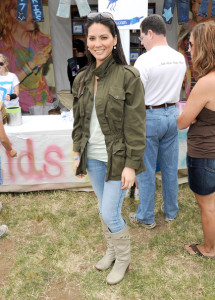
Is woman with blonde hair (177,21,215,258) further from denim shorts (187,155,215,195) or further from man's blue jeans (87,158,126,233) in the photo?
man's blue jeans (87,158,126,233)

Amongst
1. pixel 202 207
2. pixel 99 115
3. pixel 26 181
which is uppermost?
pixel 99 115

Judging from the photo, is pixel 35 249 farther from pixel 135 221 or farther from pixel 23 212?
pixel 135 221

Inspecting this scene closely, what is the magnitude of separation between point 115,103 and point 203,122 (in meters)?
0.74

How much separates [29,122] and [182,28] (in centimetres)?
508

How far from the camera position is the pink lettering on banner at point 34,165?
345 centimetres

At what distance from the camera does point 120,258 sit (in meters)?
2.23

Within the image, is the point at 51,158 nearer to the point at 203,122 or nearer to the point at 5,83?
the point at 5,83

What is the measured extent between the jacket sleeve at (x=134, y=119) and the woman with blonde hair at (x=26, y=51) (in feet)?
19.8

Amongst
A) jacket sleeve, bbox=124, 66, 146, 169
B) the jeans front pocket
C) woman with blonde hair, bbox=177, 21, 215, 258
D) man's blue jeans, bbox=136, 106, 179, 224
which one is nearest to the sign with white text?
man's blue jeans, bbox=136, 106, 179, 224

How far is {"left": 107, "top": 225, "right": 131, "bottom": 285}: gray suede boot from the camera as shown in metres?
2.12

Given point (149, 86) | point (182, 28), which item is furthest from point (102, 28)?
point (182, 28)

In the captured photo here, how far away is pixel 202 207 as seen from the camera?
234 centimetres

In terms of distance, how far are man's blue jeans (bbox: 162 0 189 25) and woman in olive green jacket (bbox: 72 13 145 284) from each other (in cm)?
354

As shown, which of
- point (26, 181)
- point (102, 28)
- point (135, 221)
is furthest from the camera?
point (26, 181)
